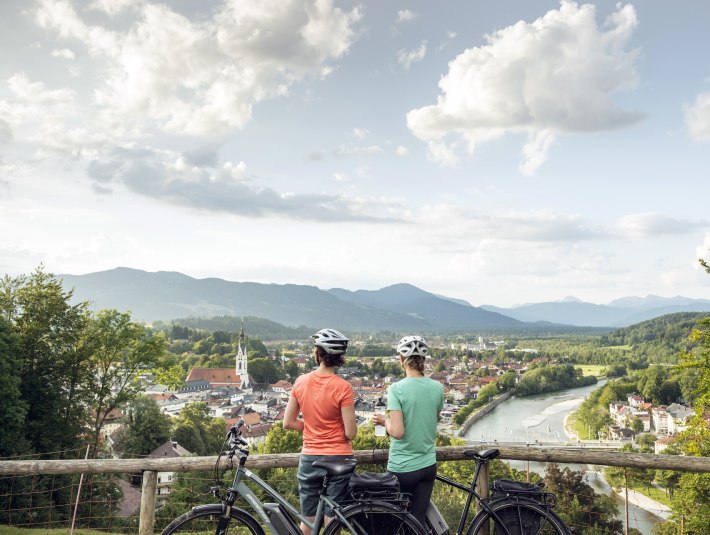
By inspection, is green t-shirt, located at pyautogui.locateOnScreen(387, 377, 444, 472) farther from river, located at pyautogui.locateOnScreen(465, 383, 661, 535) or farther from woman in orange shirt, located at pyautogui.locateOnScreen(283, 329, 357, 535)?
river, located at pyautogui.locateOnScreen(465, 383, 661, 535)

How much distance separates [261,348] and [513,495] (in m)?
131

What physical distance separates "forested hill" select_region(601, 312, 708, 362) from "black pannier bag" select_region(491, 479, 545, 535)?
117648 millimetres

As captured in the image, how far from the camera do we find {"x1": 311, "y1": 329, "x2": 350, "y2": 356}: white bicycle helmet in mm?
3557

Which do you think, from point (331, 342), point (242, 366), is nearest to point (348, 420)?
point (331, 342)

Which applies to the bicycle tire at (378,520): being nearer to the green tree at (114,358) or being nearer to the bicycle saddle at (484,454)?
the bicycle saddle at (484,454)

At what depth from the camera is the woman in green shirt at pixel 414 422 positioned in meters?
3.61

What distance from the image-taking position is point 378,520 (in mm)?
3457

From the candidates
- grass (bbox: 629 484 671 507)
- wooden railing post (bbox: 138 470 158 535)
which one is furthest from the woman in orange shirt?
grass (bbox: 629 484 671 507)

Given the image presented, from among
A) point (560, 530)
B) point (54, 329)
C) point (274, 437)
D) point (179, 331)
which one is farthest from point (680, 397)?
point (179, 331)

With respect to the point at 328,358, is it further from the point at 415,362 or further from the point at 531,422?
the point at 531,422

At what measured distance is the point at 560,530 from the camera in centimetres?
382

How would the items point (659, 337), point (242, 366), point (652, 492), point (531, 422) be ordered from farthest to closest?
point (659, 337) < point (242, 366) < point (531, 422) < point (652, 492)

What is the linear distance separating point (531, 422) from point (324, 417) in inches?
2540

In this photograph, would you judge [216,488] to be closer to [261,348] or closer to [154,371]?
[154,371]
